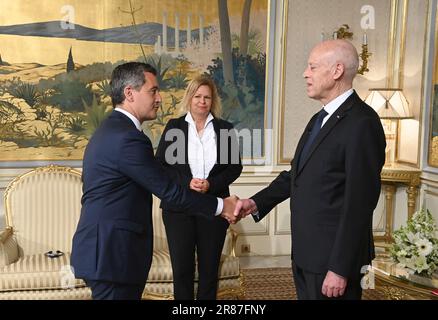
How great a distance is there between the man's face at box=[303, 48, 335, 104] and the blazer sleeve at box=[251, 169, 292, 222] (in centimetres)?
69

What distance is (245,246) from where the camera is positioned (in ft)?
18.5

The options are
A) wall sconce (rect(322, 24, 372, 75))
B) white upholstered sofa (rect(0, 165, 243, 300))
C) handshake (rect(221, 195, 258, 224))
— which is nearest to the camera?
handshake (rect(221, 195, 258, 224))

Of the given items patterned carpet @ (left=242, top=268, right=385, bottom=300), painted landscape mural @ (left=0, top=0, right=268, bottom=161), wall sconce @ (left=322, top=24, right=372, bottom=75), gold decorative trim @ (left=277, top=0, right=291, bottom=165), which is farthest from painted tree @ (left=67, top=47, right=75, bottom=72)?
wall sconce @ (left=322, top=24, right=372, bottom=75)

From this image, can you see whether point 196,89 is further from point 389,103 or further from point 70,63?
point 389,103

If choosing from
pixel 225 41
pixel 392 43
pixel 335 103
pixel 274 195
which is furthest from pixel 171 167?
pixel 392 43

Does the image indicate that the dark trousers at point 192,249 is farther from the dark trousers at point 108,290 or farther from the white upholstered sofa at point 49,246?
the dark trousers at point 108,290

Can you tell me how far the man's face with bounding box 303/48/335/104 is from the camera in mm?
2324

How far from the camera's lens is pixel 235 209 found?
2920 millimetres

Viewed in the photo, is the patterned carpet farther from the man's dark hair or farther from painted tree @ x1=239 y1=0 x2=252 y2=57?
the man's dark hair

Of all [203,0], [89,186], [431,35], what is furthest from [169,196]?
[431,35]

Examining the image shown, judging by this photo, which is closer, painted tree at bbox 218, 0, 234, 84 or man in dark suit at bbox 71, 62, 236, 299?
man in dark suit at bbox 71, 62, 236, 299

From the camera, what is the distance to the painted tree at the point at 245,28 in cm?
Result: 546

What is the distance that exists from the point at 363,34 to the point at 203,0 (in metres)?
1.69

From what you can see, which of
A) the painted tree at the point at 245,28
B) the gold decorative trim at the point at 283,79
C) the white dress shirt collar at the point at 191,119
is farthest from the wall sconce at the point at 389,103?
the white dress shirt collar at the point at 191,119
